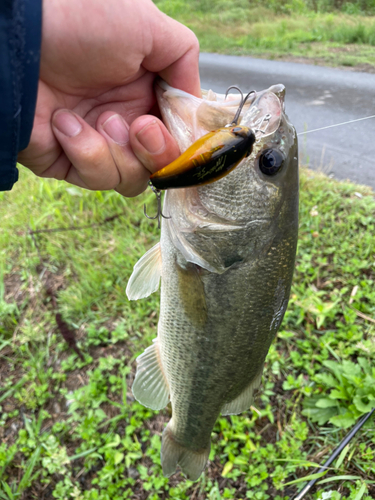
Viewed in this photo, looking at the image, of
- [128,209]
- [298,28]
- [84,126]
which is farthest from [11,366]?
[298,28]

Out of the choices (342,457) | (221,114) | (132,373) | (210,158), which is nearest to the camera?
(210,158)

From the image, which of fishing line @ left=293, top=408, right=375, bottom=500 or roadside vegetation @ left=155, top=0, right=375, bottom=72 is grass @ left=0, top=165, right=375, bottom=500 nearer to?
fishing line @ left=293, top=408, right=375, bottom=500

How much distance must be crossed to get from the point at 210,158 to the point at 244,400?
50.6 inches

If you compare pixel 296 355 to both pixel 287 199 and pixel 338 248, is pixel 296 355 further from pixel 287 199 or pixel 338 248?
pixel 287 199

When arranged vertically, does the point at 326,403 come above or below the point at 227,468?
above

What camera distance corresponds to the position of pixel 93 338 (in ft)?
9.72

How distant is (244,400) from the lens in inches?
68.3

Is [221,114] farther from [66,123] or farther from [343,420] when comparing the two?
[343,420]

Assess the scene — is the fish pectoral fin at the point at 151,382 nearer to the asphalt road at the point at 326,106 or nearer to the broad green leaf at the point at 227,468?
the broad green leaf at the point at 227,468

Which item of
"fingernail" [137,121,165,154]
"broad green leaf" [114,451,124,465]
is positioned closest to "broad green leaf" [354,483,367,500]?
"broad green leaf" [114,451,124,465]

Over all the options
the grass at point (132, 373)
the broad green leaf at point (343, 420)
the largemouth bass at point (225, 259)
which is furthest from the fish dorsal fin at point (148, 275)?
the broad green leaf at point (343, 420)

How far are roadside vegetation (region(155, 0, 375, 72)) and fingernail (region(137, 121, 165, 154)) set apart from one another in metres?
6.33

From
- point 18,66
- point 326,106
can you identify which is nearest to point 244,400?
point 18,66

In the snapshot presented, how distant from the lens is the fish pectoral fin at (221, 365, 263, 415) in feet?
5.64
